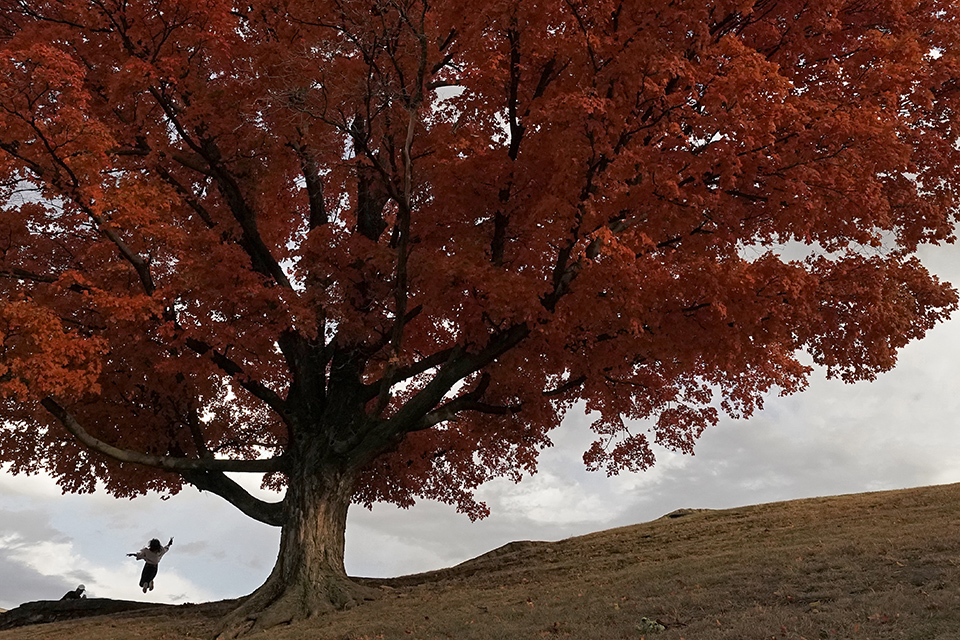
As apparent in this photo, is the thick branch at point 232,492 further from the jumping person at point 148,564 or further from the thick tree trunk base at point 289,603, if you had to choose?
the jumping person at point 148,564

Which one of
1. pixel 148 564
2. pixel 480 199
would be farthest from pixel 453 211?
pixel 148 564

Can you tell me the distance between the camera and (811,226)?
39.5 feet

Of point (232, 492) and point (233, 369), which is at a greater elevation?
point (233, 369)

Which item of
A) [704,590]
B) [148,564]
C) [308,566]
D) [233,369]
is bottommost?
[704,590]

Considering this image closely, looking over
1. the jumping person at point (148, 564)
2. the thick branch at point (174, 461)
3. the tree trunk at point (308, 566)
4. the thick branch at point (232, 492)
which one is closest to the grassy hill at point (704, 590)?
the tree trunk at point (308, 566)

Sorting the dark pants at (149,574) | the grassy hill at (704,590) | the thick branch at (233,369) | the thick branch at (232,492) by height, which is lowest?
the grassy hill at (704,590)

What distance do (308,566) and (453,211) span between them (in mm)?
7638

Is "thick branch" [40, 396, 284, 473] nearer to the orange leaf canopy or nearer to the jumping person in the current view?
the orange leaf canopy

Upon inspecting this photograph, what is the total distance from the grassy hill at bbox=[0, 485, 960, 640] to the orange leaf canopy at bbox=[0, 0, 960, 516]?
2934 mm

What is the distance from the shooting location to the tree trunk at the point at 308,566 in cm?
1436

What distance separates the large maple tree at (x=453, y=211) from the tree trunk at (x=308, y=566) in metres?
0.07

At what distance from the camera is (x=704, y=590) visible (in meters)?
11.2

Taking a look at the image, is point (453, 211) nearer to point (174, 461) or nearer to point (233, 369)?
point (233, 369)

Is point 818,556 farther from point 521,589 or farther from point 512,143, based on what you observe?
point 512,143
